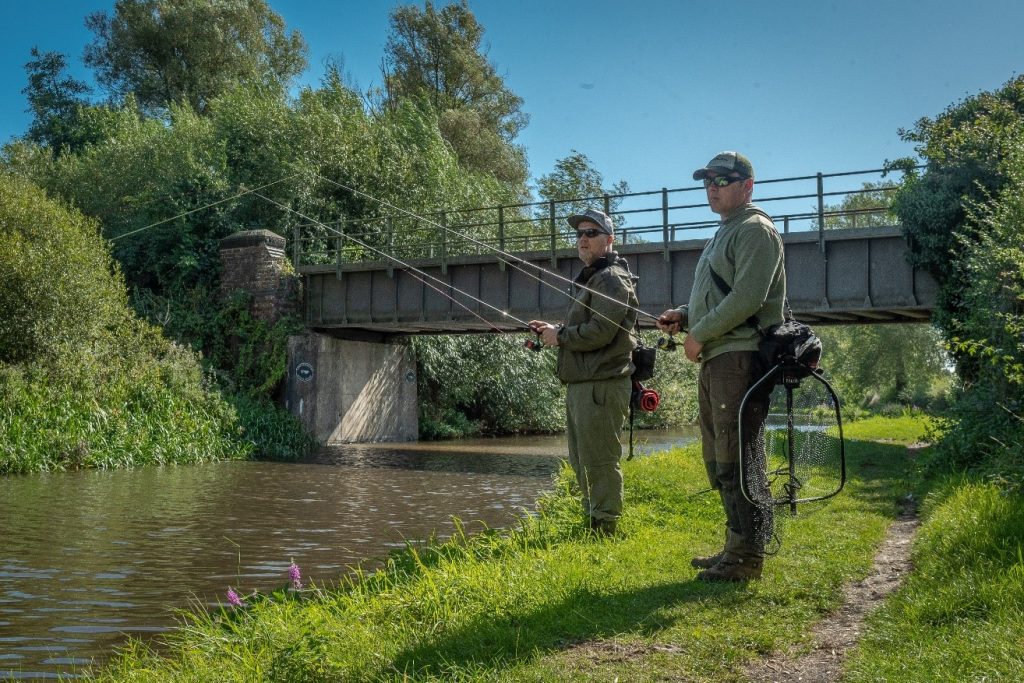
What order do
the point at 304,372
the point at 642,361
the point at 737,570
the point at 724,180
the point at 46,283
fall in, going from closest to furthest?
the point at 737,570, the point at 724,180, the point at 642,361, the point at 46,283, the point at 304,372

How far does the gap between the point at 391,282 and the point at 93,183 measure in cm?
1666

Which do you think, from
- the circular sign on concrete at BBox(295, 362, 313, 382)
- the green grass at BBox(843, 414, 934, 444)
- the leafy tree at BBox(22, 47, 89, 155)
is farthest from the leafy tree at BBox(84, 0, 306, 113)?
the green grass at BBox(843, 414, 934, 444)

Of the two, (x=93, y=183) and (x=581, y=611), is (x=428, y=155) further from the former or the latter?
(x=581, y=611)

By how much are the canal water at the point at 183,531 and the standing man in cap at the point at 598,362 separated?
7.81 feet

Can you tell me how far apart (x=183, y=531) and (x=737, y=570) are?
274 inches

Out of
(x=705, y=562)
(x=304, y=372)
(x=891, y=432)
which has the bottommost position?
(x=891, y=432)

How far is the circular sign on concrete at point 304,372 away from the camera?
1076 inches

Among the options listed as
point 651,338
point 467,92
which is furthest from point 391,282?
point 467,92

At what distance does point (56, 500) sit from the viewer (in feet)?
42.9

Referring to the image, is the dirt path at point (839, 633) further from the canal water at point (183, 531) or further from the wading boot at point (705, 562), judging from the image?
the canal water at point (183, 531)

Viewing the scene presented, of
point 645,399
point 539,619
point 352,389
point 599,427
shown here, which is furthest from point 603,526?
point 352,389

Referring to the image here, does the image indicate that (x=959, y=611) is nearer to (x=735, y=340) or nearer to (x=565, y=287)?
(x=735, y=340)

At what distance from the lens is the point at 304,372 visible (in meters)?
27.4

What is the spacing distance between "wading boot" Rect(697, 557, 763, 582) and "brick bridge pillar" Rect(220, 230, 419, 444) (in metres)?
22.3
